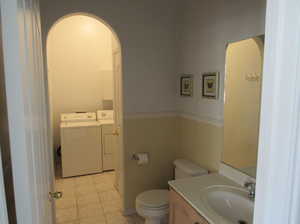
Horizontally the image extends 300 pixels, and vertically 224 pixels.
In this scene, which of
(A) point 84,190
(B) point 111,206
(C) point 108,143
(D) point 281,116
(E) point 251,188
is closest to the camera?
(D) point 281,116

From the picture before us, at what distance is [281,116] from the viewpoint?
0.58 meters

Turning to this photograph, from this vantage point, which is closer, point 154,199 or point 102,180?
point 154,199

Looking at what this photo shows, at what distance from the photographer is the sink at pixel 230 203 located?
154 cm

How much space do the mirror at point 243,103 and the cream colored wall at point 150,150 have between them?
3.02 ft

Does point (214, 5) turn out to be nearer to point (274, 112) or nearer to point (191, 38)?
point (191, 38)

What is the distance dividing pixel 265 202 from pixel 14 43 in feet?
2.81

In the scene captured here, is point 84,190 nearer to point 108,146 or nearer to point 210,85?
point 108,146

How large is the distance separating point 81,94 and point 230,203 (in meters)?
3.51

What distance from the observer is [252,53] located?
1.65 meters

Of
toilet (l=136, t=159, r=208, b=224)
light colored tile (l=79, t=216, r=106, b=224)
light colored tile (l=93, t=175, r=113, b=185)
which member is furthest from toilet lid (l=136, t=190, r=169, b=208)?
light colored tile (l=93, t=175, r=113, b=185)

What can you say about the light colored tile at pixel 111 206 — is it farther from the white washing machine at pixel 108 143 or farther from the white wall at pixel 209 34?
the white wall at pixel 209 34

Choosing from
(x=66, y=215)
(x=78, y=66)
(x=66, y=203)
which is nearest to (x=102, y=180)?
(x=66, y=203)

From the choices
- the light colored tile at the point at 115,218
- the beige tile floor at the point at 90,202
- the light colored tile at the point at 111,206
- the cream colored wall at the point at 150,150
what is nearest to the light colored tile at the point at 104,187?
the beige tile floor at the point at 90,202

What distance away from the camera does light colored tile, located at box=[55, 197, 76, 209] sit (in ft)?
9.62
